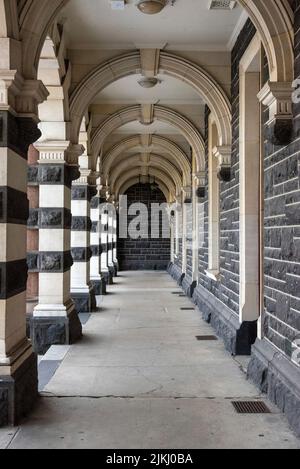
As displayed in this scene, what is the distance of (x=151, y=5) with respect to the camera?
5.44 meters

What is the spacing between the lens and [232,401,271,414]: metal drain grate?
3.87 metres

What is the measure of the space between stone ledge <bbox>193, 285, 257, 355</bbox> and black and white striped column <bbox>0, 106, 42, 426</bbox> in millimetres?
2545

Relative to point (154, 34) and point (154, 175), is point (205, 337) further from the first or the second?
point (154, 175)

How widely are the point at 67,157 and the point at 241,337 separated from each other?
119 inches

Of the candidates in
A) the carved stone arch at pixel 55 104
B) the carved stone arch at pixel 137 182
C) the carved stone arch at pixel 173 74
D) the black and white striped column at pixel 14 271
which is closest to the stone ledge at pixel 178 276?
the carved stone arch at pixel 137 182

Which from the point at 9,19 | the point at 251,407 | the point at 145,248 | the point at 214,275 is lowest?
the point at 251,407

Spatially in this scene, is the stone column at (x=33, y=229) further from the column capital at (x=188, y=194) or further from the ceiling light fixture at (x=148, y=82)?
the column capital at (x=188, y=194)

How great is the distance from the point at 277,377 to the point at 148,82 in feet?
18.7

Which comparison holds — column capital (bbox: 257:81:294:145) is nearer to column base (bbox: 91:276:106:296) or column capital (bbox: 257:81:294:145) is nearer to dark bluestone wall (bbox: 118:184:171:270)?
column base (bbox: 91:276:106:296)

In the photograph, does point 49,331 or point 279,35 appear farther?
point 49,331

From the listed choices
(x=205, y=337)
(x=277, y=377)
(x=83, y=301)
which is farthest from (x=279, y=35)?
(x=83, y=301)

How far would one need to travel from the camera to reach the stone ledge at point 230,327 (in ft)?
19.0

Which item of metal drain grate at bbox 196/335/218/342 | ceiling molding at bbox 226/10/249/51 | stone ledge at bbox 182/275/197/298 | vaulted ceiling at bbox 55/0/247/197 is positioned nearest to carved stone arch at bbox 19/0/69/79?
vaulted ceiling at bbox 55/0/247/197
